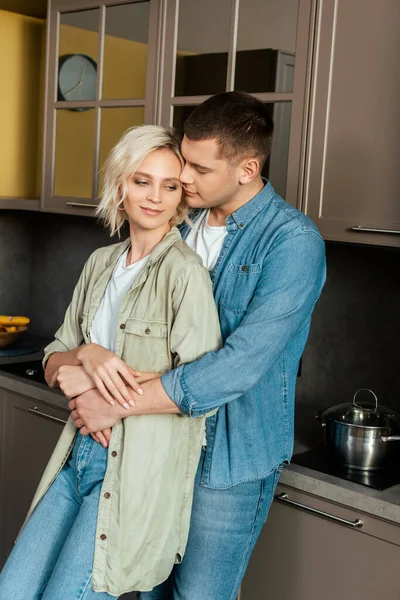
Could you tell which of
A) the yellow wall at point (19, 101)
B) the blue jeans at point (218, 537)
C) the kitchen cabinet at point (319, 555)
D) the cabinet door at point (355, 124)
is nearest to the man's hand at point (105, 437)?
the blue jeans at point (218, 537)

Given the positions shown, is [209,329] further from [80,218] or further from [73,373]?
[80,218]

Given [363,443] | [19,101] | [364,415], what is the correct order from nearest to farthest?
[363,443] < [364,415] < [19,101]

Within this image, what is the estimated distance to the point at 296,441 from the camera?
7.99ft

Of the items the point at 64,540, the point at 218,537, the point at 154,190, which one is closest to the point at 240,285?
the point at 154,190

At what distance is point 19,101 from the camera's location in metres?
3.56

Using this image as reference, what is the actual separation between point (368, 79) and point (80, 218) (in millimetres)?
1760

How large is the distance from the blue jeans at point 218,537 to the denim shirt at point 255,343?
1.5 inches

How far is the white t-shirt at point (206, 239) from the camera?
2010mm

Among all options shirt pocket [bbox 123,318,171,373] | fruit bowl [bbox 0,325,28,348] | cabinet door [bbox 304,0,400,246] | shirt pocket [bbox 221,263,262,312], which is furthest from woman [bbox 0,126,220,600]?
fruit bowl [bbox 0,325,28,348]

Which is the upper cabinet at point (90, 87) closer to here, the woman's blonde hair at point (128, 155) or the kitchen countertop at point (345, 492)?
the woman's blonde hair at point (128, 155)

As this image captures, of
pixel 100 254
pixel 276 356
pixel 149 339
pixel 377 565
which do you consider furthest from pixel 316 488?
pixel 100 254

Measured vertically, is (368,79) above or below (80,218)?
above

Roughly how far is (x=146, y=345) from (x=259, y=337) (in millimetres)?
249

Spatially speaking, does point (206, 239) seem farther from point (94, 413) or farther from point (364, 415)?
point (364, 415)
